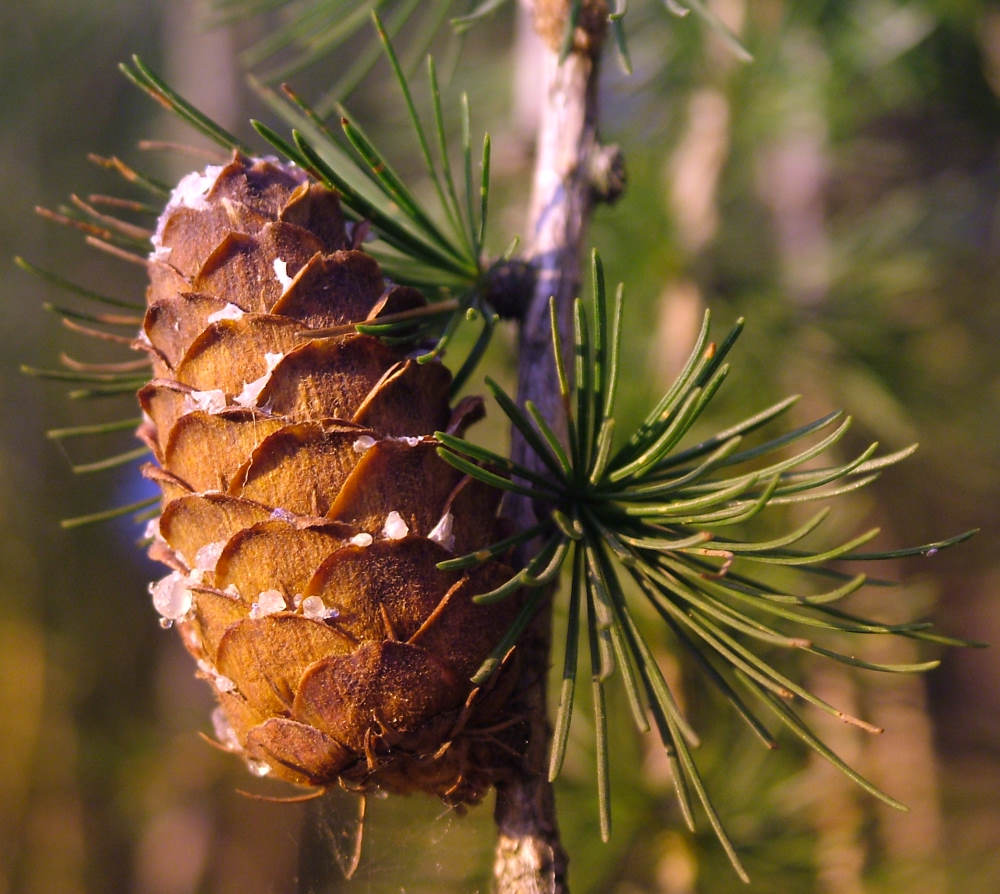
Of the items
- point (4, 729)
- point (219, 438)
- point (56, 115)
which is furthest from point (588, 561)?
point (56, 115)

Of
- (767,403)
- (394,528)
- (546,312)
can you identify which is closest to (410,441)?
(394,528)

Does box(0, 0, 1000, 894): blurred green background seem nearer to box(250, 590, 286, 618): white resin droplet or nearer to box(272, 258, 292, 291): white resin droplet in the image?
box(250, 590, 286, 618): white resin droplet

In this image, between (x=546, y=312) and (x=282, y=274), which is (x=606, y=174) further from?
(x=282, y=274)

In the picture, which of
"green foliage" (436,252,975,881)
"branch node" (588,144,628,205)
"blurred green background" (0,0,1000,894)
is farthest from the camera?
"blurred green background" (0,0,1000,894)

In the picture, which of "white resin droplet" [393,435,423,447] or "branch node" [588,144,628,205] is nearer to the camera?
"white resin droplet" [393,435,423,447]

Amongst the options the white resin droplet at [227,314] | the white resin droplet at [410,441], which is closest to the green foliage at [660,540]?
the white resin droplet at [410,441]

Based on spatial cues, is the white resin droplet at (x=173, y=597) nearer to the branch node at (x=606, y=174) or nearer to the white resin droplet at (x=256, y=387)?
the white resin droplet at (x=256, y=387)

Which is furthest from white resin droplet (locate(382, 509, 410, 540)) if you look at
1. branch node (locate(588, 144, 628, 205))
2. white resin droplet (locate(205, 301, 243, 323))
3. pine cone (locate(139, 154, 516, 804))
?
branch node (locate(588, 144, 628, 205))
